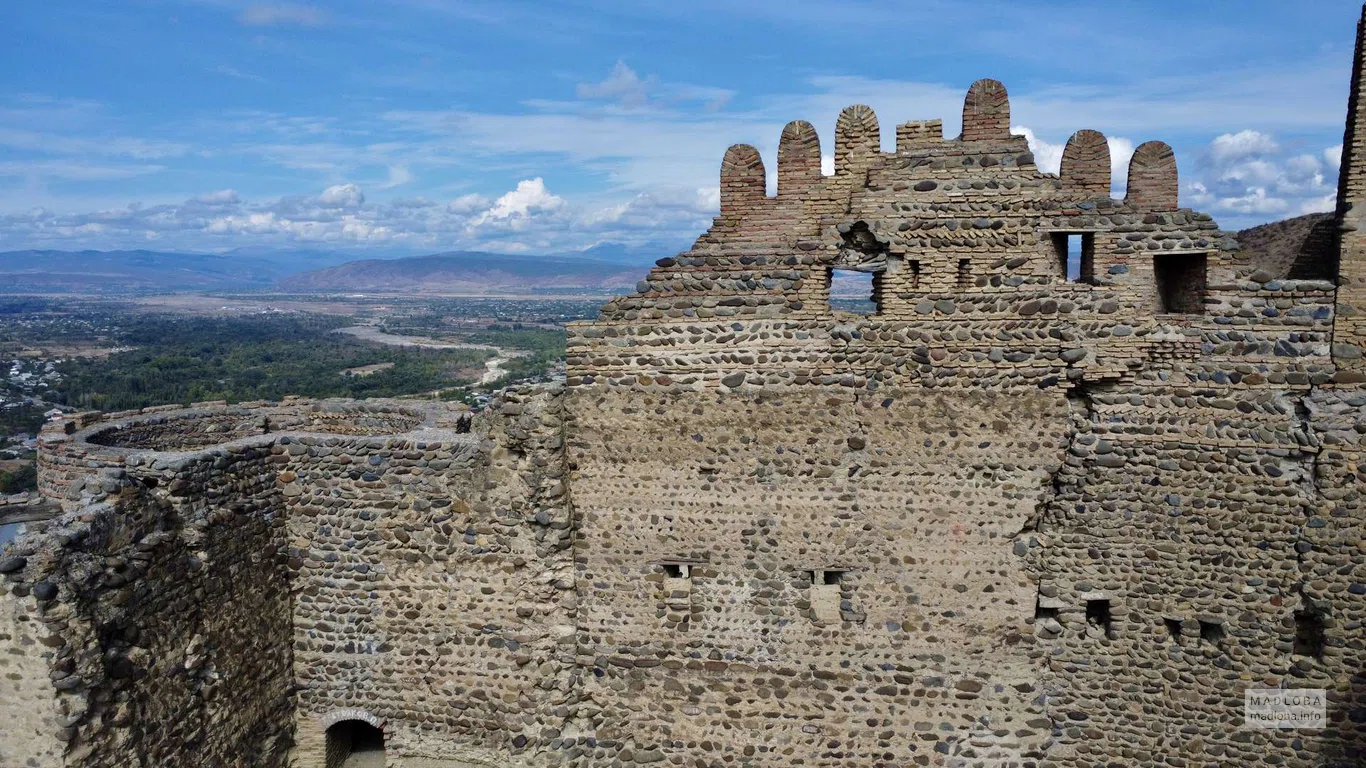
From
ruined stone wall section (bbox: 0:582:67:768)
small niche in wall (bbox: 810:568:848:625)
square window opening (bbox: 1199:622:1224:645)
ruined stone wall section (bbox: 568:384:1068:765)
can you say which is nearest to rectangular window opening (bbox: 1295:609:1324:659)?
square window opening (bbox: 1199:622:1224:645)

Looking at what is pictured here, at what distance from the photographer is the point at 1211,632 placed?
24.6 ft

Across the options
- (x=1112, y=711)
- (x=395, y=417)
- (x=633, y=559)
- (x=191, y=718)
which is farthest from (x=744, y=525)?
(x=395, y=417)

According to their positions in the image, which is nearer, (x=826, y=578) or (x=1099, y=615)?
(x=1099, y=615)

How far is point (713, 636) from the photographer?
8039 mm

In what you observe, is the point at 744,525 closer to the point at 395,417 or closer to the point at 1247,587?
the point at 1247,587

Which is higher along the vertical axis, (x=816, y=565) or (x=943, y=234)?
(x=943, y=234)

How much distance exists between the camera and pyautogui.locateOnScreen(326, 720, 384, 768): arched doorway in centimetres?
910

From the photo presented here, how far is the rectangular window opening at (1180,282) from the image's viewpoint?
7.33 metres

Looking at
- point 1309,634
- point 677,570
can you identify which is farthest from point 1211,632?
point 677,570

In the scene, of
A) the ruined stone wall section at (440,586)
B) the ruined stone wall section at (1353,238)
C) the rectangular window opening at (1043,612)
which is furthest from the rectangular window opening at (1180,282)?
the ruined stone wall section at (440,586)

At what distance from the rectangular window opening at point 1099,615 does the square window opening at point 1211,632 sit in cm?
73

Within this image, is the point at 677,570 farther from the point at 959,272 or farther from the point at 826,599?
the point at 959,272

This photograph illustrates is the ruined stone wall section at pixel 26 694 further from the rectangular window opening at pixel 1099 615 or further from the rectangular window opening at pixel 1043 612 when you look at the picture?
the rectangular window opening at pixel 1099 615

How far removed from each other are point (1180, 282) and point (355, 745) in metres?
9.56
